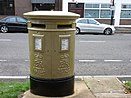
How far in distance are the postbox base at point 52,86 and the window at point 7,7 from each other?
23721mm

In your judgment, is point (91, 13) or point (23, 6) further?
point (91, 13)

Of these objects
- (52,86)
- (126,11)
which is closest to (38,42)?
(52,86)

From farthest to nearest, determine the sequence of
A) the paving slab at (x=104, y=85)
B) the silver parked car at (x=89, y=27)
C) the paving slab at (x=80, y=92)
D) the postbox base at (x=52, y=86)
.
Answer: the silver parked car at (x=89, y=27) < the paving slab at (x=104, y=85) < the paving slab at (x=80, y=92) < the postbox base at (x=52, y=86)

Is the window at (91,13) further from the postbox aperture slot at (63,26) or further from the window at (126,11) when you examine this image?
the postbox aperture slot at (63,26)

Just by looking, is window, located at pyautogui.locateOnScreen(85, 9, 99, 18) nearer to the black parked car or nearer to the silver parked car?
the silver parked car

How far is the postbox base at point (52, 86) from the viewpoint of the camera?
4164mm

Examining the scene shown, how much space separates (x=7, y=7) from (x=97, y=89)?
2374cm

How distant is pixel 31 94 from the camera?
4363mm

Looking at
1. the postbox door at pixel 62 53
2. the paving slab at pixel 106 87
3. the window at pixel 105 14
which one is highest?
the window at pixel 105 14

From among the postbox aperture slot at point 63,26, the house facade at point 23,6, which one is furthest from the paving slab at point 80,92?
the house facade at point 23,6

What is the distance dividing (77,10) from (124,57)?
18.1 m

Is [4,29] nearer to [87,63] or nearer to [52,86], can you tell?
[87,63]

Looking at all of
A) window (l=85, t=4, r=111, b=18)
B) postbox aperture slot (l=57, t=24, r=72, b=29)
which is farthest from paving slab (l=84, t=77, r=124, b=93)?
window (l=85, t=4, r=111, b=18)

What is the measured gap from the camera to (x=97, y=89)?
4.79m
